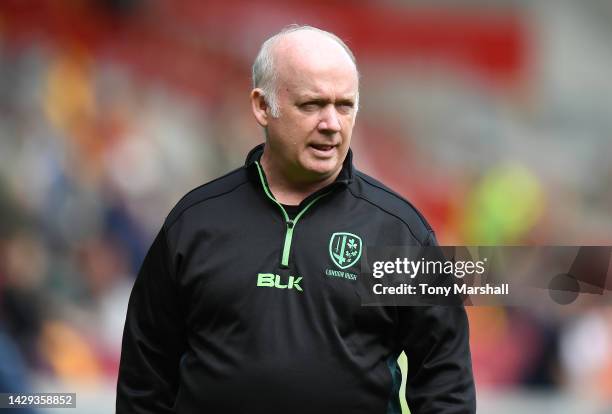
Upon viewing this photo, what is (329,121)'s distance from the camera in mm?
2549

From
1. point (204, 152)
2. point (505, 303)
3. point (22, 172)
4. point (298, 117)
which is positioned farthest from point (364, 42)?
point (298, 117)

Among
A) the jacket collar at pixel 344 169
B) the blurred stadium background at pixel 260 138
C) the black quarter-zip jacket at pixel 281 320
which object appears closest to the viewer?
the black quarter-zip jacket at pixel 281 320

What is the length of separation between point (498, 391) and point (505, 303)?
456 millimetres

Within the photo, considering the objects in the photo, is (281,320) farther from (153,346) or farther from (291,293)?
(153,346)

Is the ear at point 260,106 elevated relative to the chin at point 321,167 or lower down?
elevated

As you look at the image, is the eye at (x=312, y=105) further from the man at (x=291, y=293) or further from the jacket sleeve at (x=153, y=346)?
the jacket sleeve at (x=153, y=346)

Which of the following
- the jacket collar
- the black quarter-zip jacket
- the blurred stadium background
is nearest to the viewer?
the black quarter-zip jacket

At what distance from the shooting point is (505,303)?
19.1ft

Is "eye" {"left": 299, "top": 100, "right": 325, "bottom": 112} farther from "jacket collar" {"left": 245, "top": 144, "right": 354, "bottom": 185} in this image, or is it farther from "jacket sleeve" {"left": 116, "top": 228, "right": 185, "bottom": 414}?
"jacket sleeve" {"left": 116, "top": 228, "right": 185, "bottom": 414}

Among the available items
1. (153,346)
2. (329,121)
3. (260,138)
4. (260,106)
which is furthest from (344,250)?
(260,138)

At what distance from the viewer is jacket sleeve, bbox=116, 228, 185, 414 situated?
2.68m

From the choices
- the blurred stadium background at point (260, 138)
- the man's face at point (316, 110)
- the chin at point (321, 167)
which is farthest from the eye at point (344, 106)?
the blurred stadium background at point (260, 138)

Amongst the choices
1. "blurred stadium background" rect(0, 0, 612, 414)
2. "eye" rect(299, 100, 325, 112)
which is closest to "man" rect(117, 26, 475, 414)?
Result: "eye" rect(299, 100, 325, 112)

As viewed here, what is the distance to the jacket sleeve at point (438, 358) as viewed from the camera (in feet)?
8.30
